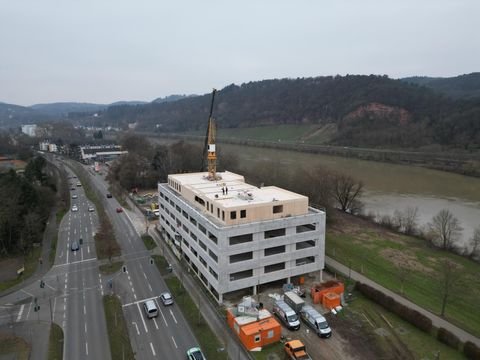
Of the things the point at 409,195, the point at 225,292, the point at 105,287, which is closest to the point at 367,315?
the point at 225,292

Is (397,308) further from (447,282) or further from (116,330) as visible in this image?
(116,330)

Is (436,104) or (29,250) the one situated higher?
(436,104)

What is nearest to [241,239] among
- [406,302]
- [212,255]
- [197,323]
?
[212,255]

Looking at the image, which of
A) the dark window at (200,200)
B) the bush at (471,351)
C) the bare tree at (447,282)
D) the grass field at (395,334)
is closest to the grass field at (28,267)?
the dark window at (200,200)

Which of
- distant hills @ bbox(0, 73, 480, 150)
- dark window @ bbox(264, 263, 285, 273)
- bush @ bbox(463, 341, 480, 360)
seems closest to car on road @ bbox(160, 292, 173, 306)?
dark window @ bbox(264, 263, 285, 273)

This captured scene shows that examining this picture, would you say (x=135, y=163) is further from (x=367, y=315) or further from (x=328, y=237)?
(x=367, y=315)

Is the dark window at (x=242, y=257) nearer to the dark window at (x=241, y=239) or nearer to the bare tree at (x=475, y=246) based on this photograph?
the dark window at (x=241, y=239)
